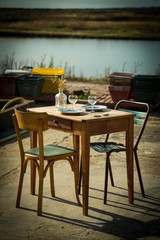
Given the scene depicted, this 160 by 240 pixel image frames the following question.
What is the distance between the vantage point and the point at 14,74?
1047 cm

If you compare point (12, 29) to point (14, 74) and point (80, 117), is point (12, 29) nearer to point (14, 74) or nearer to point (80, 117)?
point (14, 74)

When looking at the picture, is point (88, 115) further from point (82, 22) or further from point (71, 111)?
point (82, 22)

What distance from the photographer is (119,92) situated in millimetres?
9547

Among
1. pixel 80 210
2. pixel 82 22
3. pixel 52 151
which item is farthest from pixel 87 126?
pixel 82 22

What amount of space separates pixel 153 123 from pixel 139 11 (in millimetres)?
50714

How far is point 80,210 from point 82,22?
5114cm

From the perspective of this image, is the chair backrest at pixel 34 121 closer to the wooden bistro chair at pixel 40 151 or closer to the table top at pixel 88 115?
the wooden bistro chair at pixel 40 151

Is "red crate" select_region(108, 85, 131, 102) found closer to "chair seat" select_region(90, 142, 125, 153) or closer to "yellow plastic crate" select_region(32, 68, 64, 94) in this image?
"yellow plastic crate" select_region(32, 68, 64, 94)

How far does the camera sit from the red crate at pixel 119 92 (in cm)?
953

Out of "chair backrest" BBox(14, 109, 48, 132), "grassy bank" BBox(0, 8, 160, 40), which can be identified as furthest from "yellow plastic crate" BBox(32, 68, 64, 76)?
"grassy bank" BBox(0, 8, 160, 40)

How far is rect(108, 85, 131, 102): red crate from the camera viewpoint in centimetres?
953

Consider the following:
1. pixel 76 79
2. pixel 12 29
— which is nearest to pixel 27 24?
pixel 12 29

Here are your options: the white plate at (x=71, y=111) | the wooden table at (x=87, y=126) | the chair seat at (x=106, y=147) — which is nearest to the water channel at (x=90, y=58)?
the chair seat at (x=106, y=147)

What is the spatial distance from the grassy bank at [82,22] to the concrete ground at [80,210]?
158 feet
